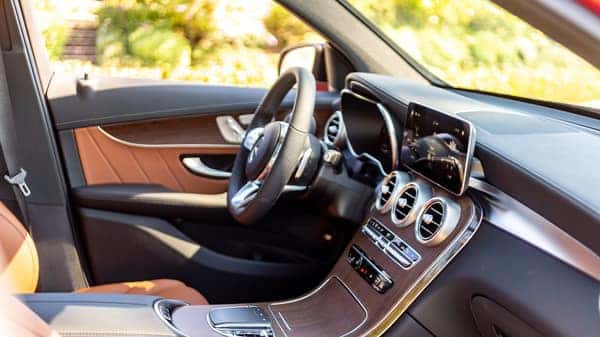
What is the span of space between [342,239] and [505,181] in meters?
0.90

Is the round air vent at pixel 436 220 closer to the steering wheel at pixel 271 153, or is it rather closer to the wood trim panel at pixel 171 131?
the steering wheel at pixel 271 153

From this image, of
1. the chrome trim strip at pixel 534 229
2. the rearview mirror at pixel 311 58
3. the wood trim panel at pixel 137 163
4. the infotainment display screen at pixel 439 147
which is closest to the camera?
the chrome trim strip at pixel 534 229

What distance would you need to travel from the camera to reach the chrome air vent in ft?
6.86

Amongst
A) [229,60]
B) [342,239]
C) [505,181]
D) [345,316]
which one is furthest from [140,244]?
[229,60]

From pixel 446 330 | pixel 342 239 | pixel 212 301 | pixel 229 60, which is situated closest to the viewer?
pixel 446 330

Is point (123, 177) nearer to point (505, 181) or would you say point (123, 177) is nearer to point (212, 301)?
point (212, 301)

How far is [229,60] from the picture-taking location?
4.93 m

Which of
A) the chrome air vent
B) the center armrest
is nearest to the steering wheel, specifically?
the chrome air vent

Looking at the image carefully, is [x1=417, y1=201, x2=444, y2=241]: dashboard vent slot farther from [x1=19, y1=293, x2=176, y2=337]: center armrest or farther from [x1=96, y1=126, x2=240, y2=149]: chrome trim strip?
[x1=96, y1=126, x2=240, y2=149]: chrome trim strip

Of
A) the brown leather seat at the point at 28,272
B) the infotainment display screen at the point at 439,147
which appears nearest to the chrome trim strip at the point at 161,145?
the brown leather seat at the point at 28,272

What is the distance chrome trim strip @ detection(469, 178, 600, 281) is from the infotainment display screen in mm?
50

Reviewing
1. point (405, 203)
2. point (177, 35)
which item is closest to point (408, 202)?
point (405, 203)

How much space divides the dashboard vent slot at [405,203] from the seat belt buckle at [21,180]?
131 centimetres

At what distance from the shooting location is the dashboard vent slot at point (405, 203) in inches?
64.2
